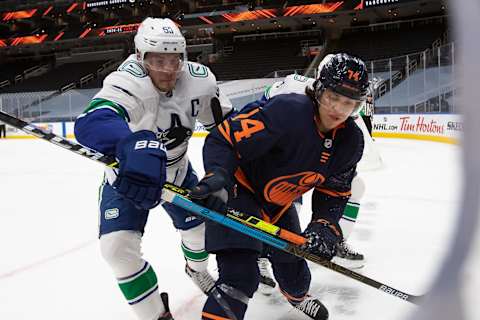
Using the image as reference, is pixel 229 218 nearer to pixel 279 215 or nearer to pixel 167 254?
pixel 279 215

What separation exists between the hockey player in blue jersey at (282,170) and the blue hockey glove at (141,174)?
0.11 metres

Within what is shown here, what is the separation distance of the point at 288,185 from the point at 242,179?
0.15 m

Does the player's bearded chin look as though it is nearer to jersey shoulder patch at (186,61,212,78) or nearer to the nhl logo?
jersey shoulder patch at (186,61,212,78)

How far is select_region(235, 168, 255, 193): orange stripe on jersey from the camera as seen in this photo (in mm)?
1566

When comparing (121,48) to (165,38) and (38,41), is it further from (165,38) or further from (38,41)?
(165,38)

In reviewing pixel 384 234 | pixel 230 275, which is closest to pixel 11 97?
pixel 384 234

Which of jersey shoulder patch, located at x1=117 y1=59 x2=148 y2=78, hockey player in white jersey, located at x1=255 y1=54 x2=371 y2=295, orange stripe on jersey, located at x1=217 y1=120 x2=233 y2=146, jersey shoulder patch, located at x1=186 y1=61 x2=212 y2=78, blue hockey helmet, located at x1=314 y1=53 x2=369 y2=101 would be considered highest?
blue hockey helmet, located at x1=314 y1=53 x2=369 y2=101

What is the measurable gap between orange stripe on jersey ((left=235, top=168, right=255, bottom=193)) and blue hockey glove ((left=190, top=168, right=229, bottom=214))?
237 millimetres

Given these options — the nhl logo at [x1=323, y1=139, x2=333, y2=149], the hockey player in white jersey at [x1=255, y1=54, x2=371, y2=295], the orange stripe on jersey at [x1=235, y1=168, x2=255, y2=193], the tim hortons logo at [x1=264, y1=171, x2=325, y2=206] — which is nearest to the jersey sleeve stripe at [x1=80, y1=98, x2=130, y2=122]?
the orange stripe on jersey at [x1=235, y1=168, x2=255, y2=193]

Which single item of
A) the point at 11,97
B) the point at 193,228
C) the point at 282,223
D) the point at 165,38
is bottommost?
the point at 11,97

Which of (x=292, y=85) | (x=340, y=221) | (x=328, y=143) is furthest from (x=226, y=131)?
(x=340, y=221)

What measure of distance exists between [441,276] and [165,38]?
1.40m

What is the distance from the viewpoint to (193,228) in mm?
1898

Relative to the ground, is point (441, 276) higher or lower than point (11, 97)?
higher
